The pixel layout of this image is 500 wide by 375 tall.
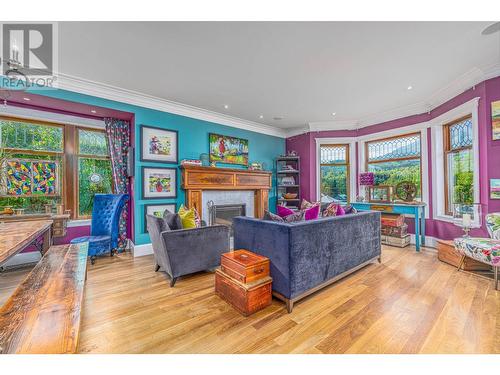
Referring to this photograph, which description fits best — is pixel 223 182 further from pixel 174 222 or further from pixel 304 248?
pixel 304 248

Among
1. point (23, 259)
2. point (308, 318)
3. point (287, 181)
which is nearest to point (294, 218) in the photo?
point (308, 318)

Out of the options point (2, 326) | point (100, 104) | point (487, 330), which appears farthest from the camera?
point (100, 104)

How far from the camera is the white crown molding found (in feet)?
9.81

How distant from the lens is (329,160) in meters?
5.32

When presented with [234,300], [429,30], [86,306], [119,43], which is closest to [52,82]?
[119,43]

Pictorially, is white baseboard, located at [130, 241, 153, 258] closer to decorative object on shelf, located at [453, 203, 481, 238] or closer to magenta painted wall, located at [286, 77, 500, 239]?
magenta painted wall, located at [286, 77, 500, 239]

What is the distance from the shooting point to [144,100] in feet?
11.8

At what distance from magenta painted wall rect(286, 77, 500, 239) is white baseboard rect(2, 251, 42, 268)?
17.0ft

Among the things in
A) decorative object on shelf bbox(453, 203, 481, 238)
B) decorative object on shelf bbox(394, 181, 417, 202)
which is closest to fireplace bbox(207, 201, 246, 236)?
decorative object on shelf bbox(394, 181, 417, 202)

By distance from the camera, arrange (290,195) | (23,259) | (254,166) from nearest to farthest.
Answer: (23,259)
(254,166)
(290,195)

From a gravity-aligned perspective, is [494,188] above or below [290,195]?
above

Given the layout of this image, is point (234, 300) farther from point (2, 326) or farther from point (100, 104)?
point (100, 104)

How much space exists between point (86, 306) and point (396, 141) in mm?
5724

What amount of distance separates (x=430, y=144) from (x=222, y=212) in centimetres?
421
